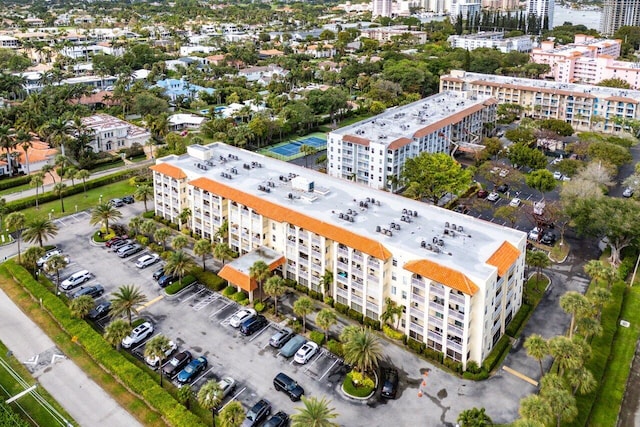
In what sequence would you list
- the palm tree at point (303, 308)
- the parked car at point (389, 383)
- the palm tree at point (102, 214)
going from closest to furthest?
the parked car at point (389, 383) → the palm tree at point (303, 308) → the palm tree at point (102, 214)

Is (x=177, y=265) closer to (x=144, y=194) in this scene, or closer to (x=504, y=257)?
(x=144, y=194)

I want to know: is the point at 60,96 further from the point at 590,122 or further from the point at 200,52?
the point at 590,122

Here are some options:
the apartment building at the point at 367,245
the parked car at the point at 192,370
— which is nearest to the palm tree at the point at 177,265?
the apartment building at the point at 367,245

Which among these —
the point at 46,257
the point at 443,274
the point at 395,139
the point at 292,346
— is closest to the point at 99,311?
the point at 46,257

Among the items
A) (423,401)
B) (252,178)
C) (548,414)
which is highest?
(252,178)

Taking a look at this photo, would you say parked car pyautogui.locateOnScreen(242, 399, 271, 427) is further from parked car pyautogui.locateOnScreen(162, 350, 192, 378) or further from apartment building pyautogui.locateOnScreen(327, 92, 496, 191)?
apartment building pyautogui.locateOnScreen(327, 92, 496, 191)

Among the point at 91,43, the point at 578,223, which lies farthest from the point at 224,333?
the point at 91,43

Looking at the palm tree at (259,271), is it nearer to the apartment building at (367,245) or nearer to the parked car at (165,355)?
the apartment building at (367,245)
